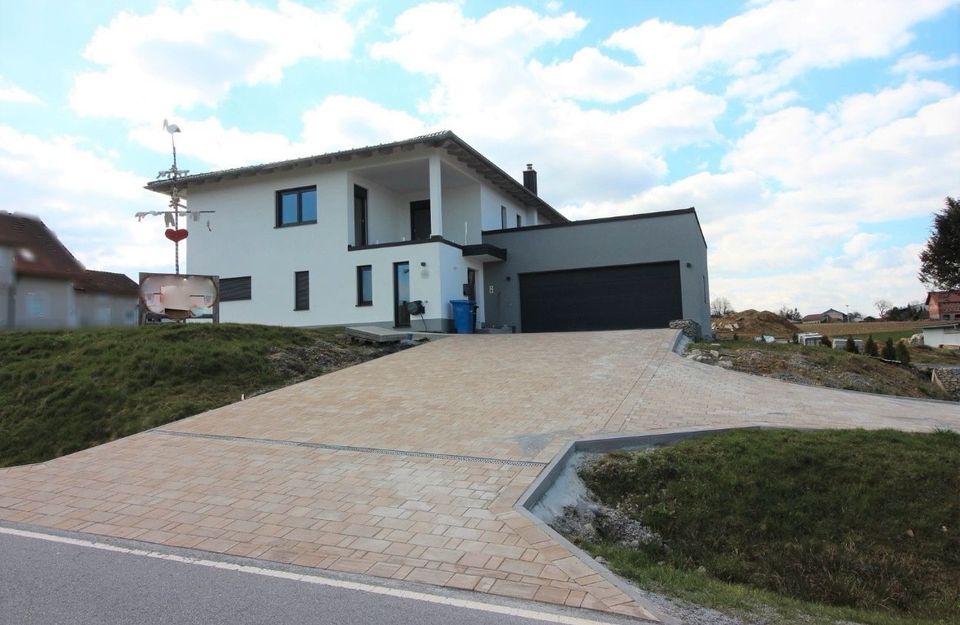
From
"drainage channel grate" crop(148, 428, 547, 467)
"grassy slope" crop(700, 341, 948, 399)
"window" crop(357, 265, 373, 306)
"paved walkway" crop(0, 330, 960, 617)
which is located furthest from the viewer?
"window" crop(357, 265, 373, 306)

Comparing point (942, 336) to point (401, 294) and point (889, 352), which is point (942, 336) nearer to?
point (889, 352)

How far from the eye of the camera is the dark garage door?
74.2 ft

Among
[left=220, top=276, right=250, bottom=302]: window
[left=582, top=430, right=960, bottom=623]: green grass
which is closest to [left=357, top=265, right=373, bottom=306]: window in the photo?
[left=220, top=276, right=250, bottom=302]: window

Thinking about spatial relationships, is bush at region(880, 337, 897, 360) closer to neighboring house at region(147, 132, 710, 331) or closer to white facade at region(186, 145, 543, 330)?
neighboring house at region(147, 132, 710, 331)

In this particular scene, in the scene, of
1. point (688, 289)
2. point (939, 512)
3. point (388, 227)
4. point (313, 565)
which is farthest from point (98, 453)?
point (688, 289)

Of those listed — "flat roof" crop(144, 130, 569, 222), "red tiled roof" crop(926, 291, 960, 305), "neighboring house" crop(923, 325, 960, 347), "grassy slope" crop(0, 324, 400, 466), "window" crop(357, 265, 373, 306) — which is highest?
"flat roof" crop(144, 130, 569, 222)

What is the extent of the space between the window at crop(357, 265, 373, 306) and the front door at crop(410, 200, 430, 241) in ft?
13.7

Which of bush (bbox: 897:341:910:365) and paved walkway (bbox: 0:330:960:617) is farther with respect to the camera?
bush (bbox: 897:341:910:365)

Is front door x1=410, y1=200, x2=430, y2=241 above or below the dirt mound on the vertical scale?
above

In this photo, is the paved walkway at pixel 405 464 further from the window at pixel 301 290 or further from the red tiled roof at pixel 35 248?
the window at pixel 301 290

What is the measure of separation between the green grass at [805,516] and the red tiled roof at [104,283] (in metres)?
4.83

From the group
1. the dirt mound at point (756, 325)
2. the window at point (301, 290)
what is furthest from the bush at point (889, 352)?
the window at point (301, 290)

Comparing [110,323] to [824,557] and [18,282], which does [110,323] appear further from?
[824,557]

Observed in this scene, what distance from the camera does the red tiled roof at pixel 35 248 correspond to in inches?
172
